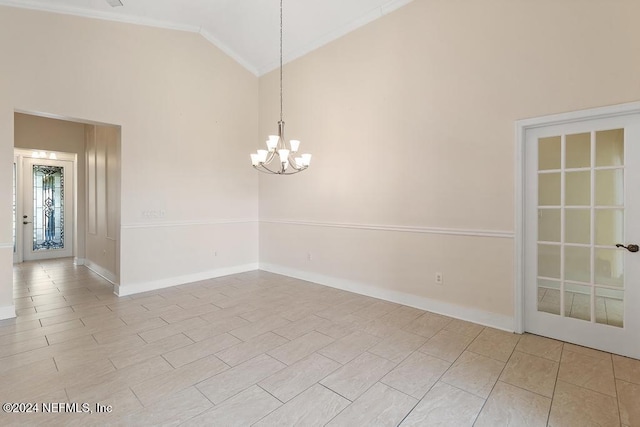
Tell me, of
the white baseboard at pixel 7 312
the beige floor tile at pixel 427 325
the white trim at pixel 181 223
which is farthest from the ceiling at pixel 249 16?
the beige floor tile at pixel 427 325

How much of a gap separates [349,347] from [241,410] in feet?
3.92

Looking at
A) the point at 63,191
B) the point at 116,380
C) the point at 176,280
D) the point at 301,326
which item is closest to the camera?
the point at 116,380

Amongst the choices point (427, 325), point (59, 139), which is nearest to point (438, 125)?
point (427, 325)

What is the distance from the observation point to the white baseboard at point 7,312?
3.57 m

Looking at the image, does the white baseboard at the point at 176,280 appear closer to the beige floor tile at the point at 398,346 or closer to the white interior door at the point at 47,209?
the beige floor tile at the point at 398,346

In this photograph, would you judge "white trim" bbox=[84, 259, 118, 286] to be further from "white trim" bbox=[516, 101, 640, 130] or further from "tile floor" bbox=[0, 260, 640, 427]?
"white trim" bbox=[516, 101, 640, 130]

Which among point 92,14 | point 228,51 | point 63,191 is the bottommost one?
point 63,191

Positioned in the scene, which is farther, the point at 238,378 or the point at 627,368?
the point at 627,368

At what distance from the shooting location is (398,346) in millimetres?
2938

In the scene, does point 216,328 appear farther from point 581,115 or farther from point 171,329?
point 581,115

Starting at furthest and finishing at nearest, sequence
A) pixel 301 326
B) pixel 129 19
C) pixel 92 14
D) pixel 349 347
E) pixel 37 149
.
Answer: pixel 37 149 < pixel 129 19 < pixel 92 14 < pixel 301 326 < pixel 349 347

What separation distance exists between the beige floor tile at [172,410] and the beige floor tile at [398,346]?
58.9 inches

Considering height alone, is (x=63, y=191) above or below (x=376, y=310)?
above

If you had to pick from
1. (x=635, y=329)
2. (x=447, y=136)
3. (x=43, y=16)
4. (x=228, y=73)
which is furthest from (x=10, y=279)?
(x=635, y=329)
